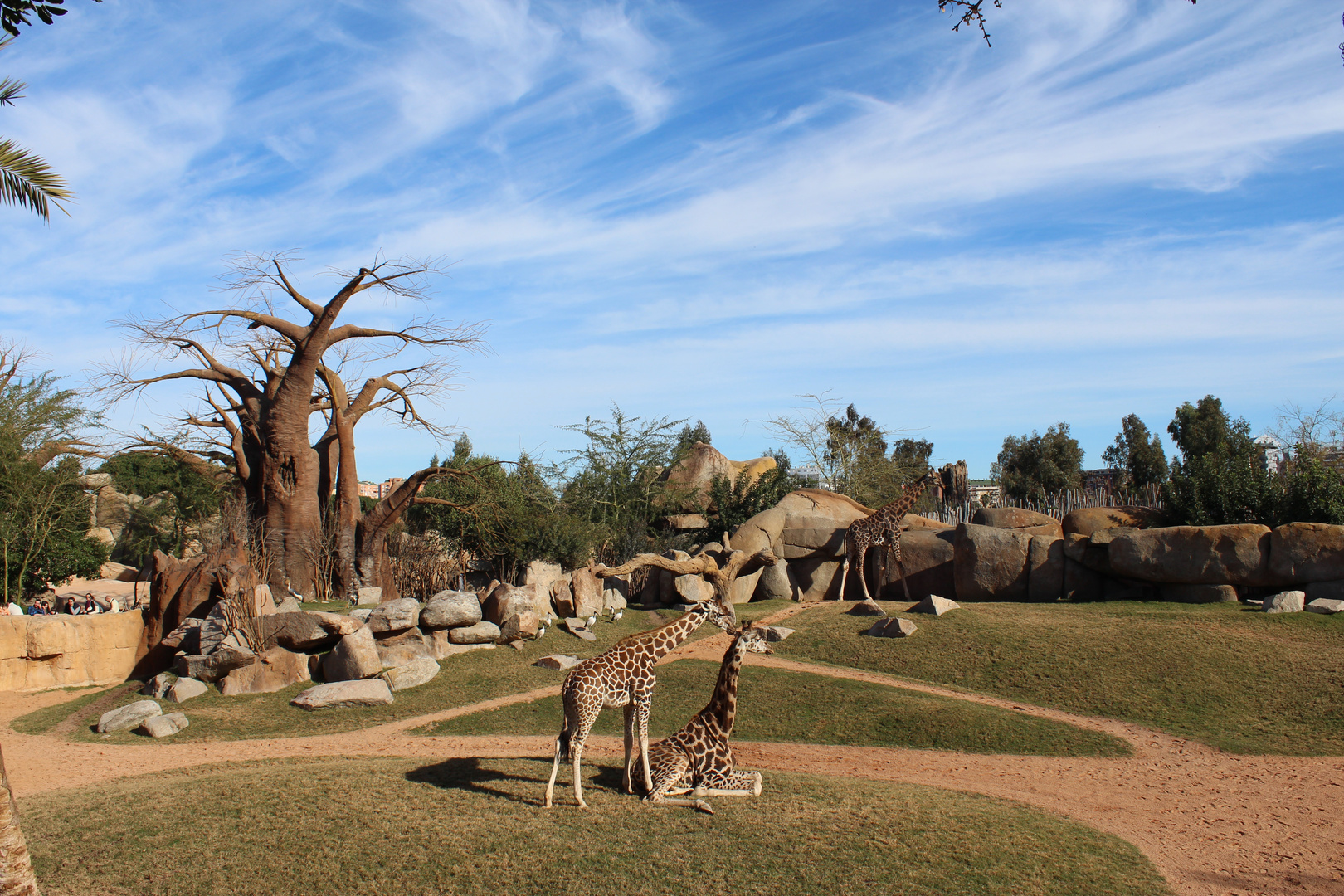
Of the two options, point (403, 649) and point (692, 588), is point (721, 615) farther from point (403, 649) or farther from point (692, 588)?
point (692, 588)

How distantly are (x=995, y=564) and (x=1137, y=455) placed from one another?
3424 cm

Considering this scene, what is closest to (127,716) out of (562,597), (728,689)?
(562,597)

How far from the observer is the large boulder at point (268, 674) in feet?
45.8

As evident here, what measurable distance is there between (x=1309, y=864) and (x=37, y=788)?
1263 cm

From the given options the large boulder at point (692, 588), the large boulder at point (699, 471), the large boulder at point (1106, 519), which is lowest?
the large boulder at point (692, 588)

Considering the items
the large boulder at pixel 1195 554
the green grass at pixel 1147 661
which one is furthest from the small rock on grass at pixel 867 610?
the large boulder at pixel 1195 554

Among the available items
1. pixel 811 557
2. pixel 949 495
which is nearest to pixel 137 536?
pixel 811 557

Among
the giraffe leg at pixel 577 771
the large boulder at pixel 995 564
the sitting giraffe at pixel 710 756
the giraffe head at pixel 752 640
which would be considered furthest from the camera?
the large boulder at pixel 995 564

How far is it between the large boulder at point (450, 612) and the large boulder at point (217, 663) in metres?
3.08

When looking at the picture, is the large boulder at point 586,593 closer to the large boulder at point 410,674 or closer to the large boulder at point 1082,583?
the large boulder at point 410,674

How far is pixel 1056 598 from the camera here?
18.1m

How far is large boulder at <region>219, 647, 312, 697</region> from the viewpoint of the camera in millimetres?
13969

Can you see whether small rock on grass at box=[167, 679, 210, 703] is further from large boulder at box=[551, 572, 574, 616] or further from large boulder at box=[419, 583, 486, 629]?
large boulder at box=[551, 572, 574, 616]

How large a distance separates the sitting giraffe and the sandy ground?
70cm
